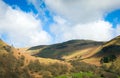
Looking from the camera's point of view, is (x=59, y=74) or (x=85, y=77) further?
(x=59, y=74)

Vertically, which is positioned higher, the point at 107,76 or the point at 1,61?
the point at 1,61

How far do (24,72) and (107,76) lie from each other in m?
58.5

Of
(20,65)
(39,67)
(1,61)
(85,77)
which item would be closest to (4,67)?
(1,61)

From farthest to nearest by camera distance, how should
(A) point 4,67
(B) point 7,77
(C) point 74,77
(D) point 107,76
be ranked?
(D) point 107,76
(C) point 74,77
(A) point 4,67
(B) point 7,77

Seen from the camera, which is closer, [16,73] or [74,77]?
[16,73]

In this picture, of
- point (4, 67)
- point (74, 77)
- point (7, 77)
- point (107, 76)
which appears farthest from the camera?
point (107, 76)

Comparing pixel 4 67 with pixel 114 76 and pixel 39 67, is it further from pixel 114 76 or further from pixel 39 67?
pixel 114 76

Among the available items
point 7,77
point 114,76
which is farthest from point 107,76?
point 7,77

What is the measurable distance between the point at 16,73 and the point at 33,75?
23296 mm

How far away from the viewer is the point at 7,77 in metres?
154

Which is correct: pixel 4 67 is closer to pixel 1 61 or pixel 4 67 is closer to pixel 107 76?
pixel 1 61

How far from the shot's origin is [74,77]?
7032 inches

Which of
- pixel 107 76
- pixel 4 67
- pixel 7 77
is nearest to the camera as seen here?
pixel 7 77

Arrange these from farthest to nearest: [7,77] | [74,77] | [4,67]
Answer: [74,77]
[4,67]
[7,77]
